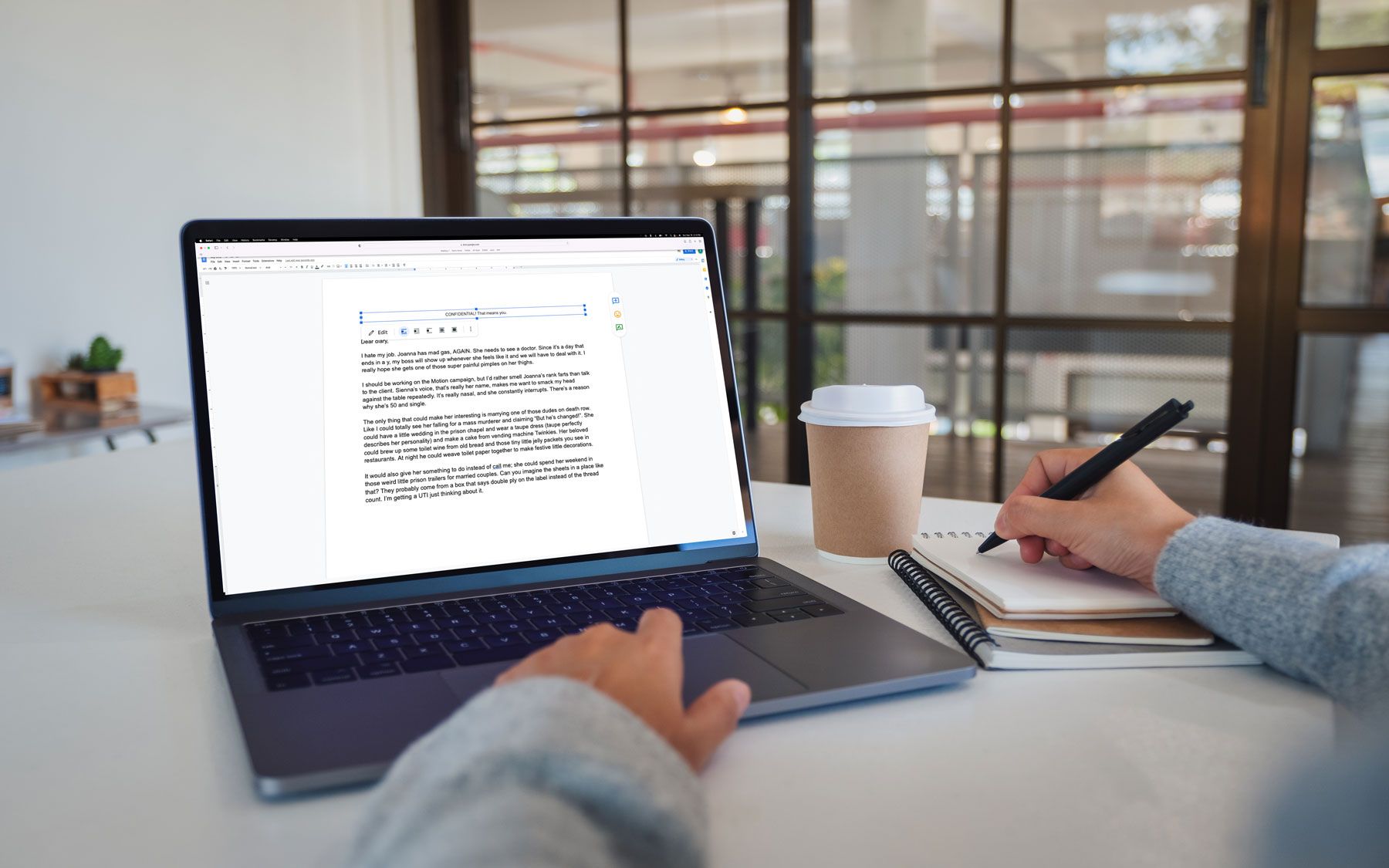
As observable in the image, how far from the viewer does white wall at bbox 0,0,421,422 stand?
8.09 ft

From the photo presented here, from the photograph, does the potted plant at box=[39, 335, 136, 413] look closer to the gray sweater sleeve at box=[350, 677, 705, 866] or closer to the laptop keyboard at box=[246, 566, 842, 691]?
the laptop keyboard at box=[246, 566, 842, 691]

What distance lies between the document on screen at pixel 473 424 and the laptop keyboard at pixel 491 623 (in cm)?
5

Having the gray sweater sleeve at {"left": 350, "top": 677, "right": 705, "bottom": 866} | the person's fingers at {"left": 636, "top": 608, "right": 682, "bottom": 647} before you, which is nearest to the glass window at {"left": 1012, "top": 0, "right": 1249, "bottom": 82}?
the person's fingers at {"left": 636, "top": 608, "right": 682, "bottom": 647}

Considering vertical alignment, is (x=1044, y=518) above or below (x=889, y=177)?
below

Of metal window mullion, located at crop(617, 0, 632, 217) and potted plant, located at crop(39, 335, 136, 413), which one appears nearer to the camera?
potted plant, located at crop(39, 335, 136, 413)

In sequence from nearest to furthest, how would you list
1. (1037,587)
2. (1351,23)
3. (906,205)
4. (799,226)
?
(1037,587), (1351,23), (906,205), (799,226)

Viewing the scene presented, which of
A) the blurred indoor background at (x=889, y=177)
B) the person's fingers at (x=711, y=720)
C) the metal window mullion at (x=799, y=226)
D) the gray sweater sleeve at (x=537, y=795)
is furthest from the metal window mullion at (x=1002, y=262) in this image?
the gray sweater sleeve at (x=537, y=795)

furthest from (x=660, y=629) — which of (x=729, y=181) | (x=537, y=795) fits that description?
(x=729, y=181)

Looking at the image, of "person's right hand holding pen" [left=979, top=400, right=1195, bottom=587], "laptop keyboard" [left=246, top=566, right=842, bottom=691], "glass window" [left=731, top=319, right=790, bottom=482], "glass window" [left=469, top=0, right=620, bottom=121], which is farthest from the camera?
"glass window" [left=469, top=0, right=620, bottom=121]

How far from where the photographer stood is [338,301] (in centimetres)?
71

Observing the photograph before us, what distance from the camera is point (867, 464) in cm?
81

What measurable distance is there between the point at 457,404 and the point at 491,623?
17 cm

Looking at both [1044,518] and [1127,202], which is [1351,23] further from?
[1044,518]

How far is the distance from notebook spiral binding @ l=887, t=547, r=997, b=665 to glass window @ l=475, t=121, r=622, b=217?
2.36m
